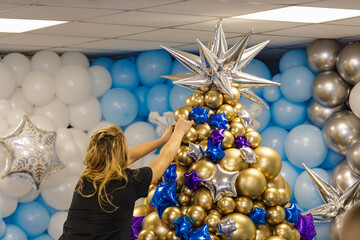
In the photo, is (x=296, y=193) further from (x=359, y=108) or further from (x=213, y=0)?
(x=213, y=0)

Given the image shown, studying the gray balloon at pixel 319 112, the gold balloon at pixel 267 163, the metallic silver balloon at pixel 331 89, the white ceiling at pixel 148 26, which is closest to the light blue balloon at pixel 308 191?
the gray balloon at pixel 319 112

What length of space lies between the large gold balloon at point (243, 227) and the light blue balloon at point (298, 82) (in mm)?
2260

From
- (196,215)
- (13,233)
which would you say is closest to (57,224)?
(13,233)

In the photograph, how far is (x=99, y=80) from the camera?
488cm

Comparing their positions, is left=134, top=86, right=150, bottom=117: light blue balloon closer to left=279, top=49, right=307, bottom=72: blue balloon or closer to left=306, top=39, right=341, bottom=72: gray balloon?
left=279, top=49, right=307, bottom=72: blue balloon

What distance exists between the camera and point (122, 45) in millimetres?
4625

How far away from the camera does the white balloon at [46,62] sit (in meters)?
4.82

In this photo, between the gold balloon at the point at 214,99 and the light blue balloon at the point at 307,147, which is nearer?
the gold balloon at the point at 214,99

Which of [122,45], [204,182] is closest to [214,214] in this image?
[204,182]

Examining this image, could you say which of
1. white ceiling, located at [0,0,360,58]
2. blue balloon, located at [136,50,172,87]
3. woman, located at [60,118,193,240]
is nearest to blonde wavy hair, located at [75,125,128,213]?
woman, located at [60,118,193,240]

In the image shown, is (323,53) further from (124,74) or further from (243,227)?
(243,227)

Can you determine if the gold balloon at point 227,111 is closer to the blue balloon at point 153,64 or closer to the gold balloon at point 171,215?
the gold balloon at point 171,215

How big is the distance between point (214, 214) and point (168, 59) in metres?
2.60

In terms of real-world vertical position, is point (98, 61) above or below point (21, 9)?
below
